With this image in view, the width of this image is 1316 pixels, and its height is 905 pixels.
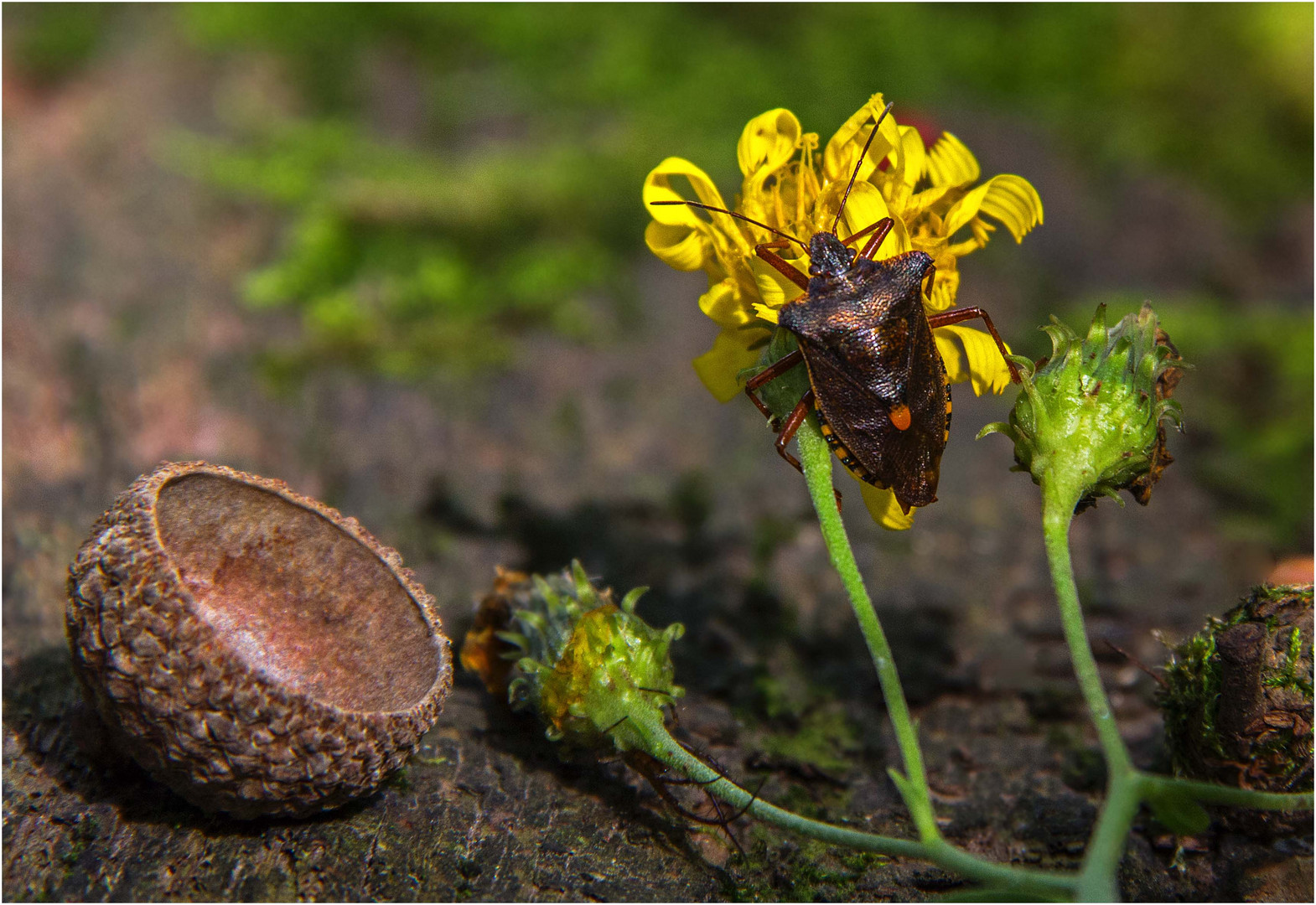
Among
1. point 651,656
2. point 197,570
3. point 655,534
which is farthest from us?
point 655,534

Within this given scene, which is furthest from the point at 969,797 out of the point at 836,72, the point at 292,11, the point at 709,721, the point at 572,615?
the point at 292,11

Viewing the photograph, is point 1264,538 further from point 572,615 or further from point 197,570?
point 197,570

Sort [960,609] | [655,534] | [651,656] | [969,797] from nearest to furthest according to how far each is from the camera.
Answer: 1. [651,656]
2. [969,797]
3. [960,609]
4. [655,534]

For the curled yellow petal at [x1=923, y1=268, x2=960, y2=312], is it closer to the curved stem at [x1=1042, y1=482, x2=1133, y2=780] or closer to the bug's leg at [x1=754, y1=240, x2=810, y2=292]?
the bug's leg at [x1=754, y1=240, x2=810, y2=292]

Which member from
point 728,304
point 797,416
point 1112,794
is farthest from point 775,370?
point 1112,794

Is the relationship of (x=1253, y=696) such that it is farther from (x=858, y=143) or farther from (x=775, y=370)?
(x=858, y=143)

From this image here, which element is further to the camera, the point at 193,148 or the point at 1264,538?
the point at 193,148

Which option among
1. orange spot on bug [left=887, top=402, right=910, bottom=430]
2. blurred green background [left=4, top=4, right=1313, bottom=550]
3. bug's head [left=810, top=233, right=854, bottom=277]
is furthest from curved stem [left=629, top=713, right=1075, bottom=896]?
blurred green background [left=4, top=4, right=1313, bottom=550]

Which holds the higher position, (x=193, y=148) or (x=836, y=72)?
(x=836, y=72)
